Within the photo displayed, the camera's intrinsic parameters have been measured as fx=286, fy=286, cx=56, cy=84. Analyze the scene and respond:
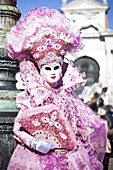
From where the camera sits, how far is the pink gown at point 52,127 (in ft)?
7.70

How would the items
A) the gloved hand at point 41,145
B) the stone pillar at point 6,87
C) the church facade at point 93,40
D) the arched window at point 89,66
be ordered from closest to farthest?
the gloved hand at point 41,145
the stone pillar at point 6,87
the church facade at point 93,40
the arched window at point 89,66

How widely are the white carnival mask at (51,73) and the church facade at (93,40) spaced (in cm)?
Answer: 1272

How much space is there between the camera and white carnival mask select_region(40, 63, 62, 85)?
8.41 ft

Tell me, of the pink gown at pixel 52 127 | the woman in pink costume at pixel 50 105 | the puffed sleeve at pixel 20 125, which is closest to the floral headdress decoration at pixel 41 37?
the woman in pink costume at pixel 50 105

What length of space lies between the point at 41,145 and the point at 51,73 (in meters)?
0.66

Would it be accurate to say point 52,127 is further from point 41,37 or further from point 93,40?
point 93,40

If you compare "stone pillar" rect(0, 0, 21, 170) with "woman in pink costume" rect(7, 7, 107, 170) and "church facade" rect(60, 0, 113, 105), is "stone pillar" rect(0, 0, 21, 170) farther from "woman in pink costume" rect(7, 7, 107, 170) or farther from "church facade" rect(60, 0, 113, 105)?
"church facade" rect(60, 0, 113, 105)

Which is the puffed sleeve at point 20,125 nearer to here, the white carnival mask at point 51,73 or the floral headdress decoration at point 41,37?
the white carnival mask at point 51,73

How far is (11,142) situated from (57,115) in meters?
0.69

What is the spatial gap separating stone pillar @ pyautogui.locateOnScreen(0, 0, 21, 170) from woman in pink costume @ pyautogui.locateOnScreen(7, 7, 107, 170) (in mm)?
352

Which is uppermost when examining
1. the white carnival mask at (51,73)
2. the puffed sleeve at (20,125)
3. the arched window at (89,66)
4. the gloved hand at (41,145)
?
the arched window at (89,66)

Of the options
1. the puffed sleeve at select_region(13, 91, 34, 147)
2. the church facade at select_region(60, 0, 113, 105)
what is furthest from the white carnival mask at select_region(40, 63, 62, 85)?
the church facade at select_region(60, 0, 113, 105)

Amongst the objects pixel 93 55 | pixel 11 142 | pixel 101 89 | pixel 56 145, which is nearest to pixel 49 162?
pixel 56 145

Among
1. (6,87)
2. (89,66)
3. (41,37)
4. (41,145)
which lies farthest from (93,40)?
(41,145)
